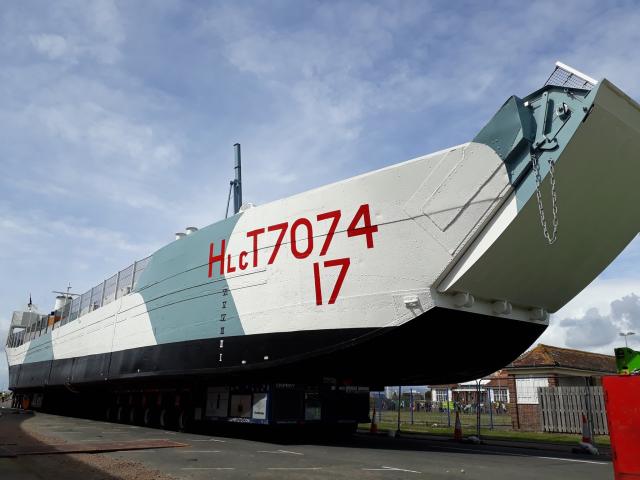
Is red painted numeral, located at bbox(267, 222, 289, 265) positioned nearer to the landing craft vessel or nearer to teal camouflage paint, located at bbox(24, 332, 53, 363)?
the landing craft vessel

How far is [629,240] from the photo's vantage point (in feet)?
34.7

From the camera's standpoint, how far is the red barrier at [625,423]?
482 cm

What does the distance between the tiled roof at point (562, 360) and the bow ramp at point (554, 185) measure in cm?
1049

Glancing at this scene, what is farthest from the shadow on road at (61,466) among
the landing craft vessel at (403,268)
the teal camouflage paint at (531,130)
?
the teal camouflage paint at (531,130)

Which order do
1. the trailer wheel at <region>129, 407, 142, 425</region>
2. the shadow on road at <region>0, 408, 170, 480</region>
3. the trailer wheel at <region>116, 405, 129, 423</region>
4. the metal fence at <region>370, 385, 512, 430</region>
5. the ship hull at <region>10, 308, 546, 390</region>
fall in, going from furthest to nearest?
the metal fence at <region>370, 385, 512, 430</region>, the trailer wheel at <region>116, 405, 129, 423</region>, the trailer wheel at <region>129, 407, 142, 425</region>, the ship hull at <region>10, 308, 546, 390</region>, the shadow on road at <region>0, 408, 170, 480</region>

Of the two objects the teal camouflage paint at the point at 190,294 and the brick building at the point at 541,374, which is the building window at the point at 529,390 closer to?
the brick building at the point at 541,374

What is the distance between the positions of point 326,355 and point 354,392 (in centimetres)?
284

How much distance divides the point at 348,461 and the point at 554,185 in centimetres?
577

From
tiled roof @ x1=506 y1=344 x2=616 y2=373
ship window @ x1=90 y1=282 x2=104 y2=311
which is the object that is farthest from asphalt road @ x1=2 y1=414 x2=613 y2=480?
ship window @ x1=90 y1=282 x2=104 y2=311

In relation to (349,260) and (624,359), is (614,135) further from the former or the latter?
(349,260)

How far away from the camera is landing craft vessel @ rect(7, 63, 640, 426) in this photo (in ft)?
29.1

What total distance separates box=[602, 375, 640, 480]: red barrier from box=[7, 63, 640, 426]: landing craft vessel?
419 centimetres

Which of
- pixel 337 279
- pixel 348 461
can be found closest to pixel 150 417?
pixel 337 279

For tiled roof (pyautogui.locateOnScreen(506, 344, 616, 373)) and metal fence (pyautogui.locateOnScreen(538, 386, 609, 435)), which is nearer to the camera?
metal fence (pyautogui.locateOnScreen(538, 386, 609, 435))
